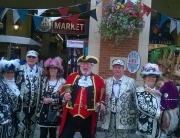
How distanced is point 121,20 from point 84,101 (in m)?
3.57

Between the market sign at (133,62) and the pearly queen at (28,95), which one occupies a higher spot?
the market sign at (133,62)

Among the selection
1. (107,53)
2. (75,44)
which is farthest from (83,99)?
(75,44)

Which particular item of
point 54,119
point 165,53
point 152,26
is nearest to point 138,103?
point 54,119

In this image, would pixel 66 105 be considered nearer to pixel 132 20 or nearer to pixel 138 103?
pixel 138 103

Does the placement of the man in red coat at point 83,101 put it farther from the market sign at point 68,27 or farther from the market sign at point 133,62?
the market sign at point 68,27

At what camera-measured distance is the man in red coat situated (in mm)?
5281

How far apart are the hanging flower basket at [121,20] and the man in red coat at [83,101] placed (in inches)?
126

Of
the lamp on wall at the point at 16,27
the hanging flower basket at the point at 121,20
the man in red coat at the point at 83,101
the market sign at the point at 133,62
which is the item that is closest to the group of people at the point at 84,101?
the man in red coat at the point at 83,101

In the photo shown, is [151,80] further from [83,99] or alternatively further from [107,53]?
[107,53]

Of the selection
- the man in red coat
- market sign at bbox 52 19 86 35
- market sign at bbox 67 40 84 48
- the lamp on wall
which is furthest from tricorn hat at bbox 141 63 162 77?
the lamp on wall

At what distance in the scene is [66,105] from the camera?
17.6ft

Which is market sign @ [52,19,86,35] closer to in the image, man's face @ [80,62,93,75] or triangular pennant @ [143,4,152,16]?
triangular pennant @ [143,4,152,16]

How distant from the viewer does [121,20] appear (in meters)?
8.29

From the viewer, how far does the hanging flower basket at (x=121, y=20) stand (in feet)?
27.4
